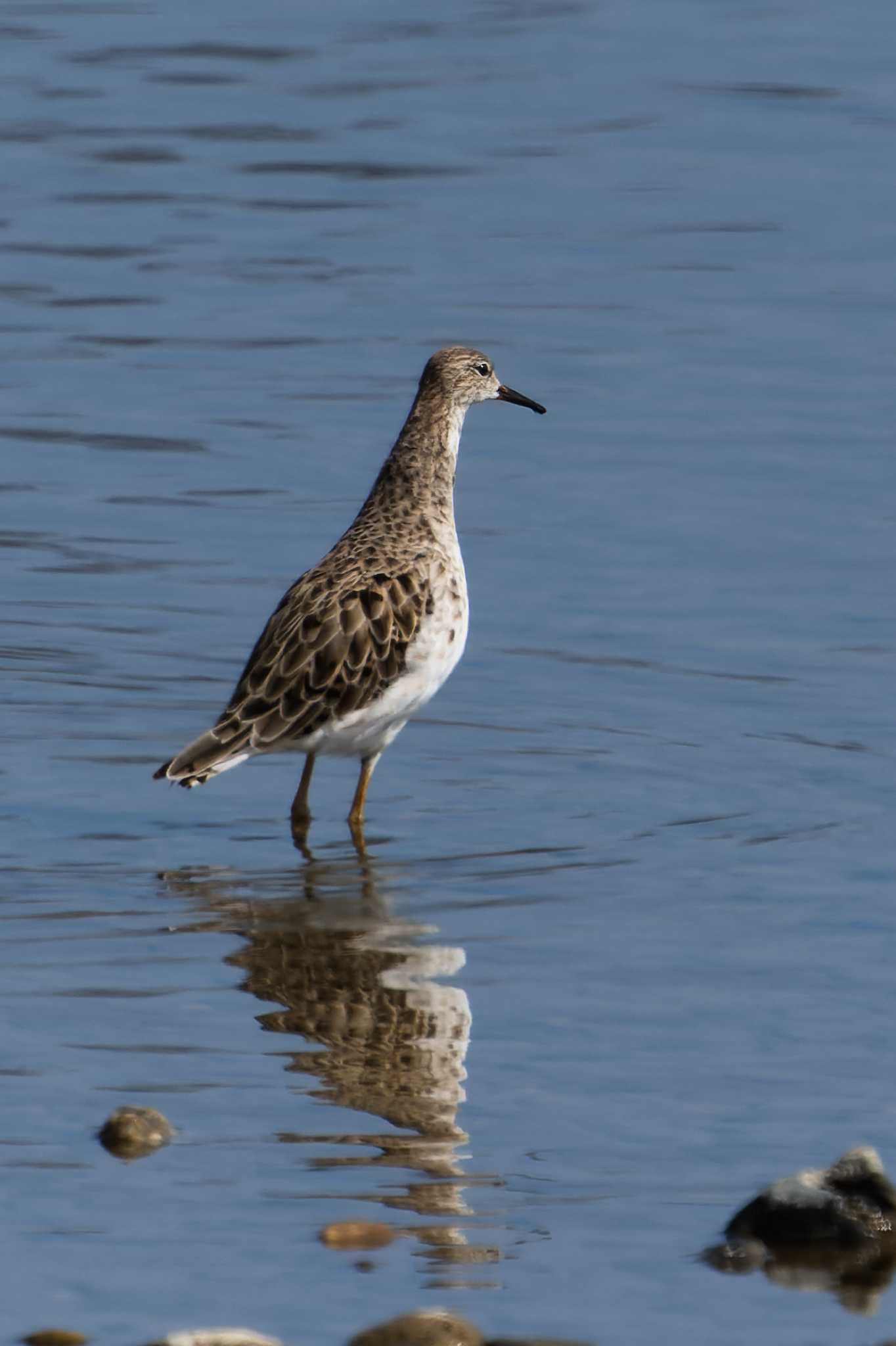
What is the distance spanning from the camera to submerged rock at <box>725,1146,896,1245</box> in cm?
691

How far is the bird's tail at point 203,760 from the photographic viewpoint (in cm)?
1070

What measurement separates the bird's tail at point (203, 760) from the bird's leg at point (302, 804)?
1.23 ft

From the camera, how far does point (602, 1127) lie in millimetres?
7785

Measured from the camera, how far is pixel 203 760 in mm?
10781

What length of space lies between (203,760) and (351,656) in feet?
2.40

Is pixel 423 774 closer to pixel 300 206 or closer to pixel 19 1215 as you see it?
pixel 19 1215

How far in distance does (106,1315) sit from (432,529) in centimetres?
556

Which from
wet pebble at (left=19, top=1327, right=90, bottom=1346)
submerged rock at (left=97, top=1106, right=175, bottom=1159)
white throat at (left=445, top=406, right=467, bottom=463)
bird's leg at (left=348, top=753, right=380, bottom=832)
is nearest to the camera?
wet pebble at (left=19, top=1327, right=90, bottom=1346)

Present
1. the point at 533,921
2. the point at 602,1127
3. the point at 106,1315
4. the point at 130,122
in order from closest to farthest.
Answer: the point at 106,1315 → the point at 602,1127 → the point at 533,921 → the point at 130,122

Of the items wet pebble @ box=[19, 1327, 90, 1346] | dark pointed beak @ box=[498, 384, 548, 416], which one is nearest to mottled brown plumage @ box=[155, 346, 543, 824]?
dark pointed beak @ box=[498, 384, 548, 416]

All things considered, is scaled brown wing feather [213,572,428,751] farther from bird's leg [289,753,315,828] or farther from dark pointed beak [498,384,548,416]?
dark pointed beak [498,384,548,416]

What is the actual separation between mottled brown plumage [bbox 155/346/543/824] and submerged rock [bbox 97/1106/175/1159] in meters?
3.15

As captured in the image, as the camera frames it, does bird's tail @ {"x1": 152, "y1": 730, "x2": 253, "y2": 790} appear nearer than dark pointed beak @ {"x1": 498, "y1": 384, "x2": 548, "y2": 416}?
Yes

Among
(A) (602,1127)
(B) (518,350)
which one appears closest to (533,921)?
(A) (602,1127)
